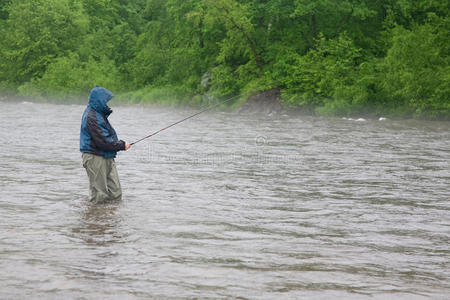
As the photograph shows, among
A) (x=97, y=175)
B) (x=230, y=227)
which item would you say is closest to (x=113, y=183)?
(x=97, y=175)

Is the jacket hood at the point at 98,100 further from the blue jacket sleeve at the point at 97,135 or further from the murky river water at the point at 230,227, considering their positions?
the murky river water at the point at 230,227

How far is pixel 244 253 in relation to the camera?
5949 mm

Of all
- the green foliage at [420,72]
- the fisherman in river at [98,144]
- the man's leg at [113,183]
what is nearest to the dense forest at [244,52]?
the green foliage at [420,72]

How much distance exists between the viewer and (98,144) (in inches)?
323

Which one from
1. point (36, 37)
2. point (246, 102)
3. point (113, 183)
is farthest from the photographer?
point (36, 37)

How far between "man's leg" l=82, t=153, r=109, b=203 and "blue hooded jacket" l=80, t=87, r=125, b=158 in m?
0.08

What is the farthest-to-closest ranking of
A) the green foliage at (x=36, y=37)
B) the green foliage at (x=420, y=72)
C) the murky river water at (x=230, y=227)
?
the green foliage at (x=36, y=37)
the green foliage at (x=420, y=72)
the murky river water at (x=230, y=227)

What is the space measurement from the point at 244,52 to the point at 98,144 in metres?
33.5

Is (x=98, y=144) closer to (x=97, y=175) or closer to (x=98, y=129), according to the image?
(x=98, y=129)

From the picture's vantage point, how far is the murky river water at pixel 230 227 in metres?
4.99

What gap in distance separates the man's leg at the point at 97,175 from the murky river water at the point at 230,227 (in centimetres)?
21

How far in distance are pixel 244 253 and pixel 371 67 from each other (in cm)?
2772

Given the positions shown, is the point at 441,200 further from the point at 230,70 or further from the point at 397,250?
the point at 230,70

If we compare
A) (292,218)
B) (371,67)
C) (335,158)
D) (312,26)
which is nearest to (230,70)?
(312,26)
